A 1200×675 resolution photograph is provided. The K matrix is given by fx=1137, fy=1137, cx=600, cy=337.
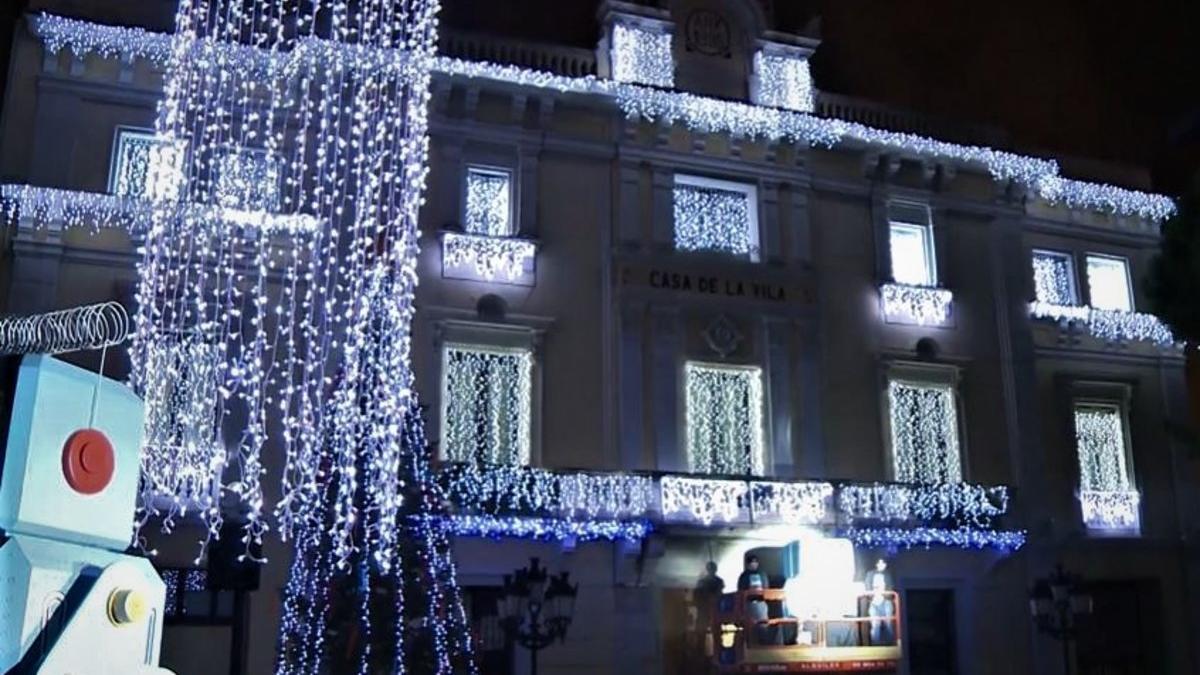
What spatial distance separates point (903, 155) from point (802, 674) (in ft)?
33.5

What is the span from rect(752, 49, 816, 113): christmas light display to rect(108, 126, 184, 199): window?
34.8ft

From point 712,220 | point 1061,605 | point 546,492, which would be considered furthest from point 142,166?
point 1061,605

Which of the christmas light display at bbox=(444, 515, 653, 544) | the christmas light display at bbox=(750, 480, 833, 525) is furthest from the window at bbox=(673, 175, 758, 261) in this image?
the christmas light display at bbox=(444, 515, 653, 544)

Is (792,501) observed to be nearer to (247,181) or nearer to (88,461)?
(247,181)

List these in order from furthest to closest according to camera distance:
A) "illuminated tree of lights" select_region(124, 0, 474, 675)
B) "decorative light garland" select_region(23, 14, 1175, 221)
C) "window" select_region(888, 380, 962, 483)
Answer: "window" select_region(888, 380, 962, 483) → "decorative light garland" select_region(23, 14, 1175, 221) → "illuminated tree of lights" select_region(124, 0, 474, 675)

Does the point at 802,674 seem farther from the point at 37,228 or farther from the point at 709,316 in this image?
the point at 37,228

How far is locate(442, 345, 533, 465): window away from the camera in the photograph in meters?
18.6

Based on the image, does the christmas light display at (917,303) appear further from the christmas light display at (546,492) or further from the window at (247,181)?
the window at (247,181)

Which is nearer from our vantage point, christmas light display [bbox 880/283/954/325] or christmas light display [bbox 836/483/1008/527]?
christmas light display [bbox 836/483/1008/527]

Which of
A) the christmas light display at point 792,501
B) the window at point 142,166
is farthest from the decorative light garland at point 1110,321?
the window at point 142,166

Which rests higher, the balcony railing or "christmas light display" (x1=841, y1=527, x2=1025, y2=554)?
the balcony railing

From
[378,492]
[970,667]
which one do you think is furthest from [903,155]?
[378,492]

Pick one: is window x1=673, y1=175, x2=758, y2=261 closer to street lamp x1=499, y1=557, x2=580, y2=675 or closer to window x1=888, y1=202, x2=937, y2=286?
window x1=888, y1=202, x2=937, y2=286

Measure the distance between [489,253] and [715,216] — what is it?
4488 millimetres
